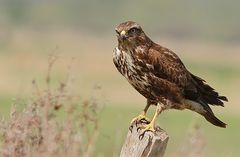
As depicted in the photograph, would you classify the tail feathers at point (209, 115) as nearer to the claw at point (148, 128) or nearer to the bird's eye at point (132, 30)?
the claw at point (148, 128)

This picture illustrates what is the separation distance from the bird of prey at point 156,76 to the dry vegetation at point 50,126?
0.52 m

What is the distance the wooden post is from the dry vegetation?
0.87 metres

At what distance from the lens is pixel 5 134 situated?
6254 millimetres

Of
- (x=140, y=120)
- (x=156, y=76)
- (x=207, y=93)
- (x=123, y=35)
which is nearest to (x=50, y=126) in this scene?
(x=140, y=120)

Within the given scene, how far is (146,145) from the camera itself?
5.73m

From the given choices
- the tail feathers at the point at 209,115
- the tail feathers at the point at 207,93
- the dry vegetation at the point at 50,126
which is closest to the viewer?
the dry vegetation at the point at 50,126

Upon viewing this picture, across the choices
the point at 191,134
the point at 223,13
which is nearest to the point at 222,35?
→ the point at 223,13

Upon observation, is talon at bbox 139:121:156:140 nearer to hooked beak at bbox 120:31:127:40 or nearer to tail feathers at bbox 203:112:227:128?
hooked beak at bbox 120:31:127:40

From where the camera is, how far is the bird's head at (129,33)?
6141mm

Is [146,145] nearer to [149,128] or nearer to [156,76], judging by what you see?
[149,128]

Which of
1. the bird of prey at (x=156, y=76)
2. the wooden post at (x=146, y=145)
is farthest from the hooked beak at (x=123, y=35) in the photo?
the wooden post at (x=146, y=145)

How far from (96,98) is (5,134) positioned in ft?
2.81

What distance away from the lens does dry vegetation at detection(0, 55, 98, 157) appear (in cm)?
630

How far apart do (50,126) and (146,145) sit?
46.2 inches
